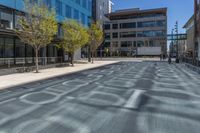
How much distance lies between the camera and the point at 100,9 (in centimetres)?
11069

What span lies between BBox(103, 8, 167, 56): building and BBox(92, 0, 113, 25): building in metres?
3.05

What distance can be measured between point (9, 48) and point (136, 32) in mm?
84360

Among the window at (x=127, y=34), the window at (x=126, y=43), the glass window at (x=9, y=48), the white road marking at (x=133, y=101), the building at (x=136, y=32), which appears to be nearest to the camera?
the white road marking at (x=133, y=101)

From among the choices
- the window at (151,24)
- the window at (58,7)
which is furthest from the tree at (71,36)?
the window at (151,24)

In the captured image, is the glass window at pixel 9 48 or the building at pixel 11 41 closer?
the building at pixel 11 41

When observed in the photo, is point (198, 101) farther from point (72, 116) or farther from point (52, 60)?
point (52, 60)

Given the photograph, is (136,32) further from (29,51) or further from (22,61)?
(22,61)

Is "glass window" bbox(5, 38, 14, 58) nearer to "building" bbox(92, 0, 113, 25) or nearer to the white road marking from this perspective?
the white road marking

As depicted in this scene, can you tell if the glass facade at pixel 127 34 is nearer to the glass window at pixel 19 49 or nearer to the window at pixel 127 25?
the window at pixel 127 25

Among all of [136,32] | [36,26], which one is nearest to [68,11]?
[36,26]

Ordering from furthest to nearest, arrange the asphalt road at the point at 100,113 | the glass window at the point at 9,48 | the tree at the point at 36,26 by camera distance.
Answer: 1. the glass window at the point at 9,48
2. the tree at the point at 36,26
3. the asphalt road at the point at 100,113

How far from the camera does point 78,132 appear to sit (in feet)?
20.6

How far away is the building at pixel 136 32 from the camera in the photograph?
99688mm

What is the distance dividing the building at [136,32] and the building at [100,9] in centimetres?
305
